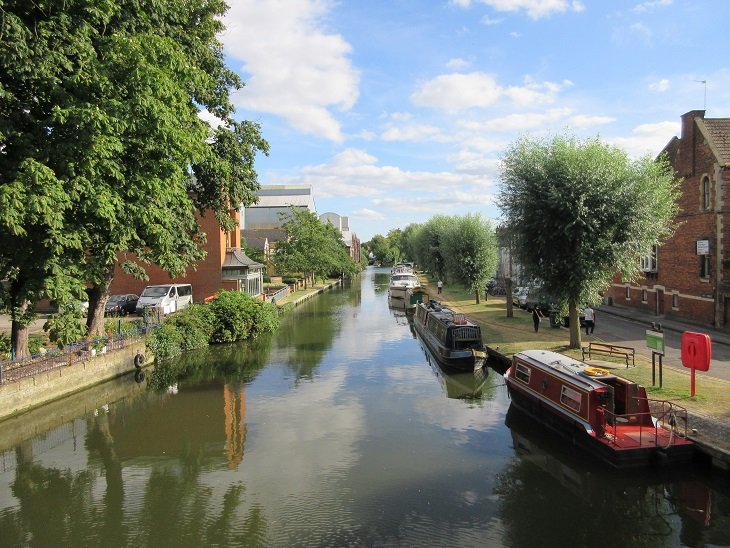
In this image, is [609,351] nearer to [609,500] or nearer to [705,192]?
[609,500]

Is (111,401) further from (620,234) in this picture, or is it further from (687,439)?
(620,234)

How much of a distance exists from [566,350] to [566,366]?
304 inches

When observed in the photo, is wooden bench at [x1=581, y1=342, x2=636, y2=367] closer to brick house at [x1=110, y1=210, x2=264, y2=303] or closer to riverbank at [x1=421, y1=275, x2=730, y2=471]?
riverbank at [x1=421, y1=275, x2=730, y2=471]

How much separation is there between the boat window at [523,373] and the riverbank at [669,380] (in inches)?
132

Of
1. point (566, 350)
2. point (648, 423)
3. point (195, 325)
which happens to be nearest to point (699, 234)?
point (566, 350)

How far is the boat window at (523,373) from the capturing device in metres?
16.5

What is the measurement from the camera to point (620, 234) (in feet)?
69.4

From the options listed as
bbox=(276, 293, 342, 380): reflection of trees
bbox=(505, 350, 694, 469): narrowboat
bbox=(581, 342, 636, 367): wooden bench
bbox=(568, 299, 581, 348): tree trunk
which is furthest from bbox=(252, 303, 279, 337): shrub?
bbox=(505, 350, 694, 469): narrowboat

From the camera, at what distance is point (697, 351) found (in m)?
14.3

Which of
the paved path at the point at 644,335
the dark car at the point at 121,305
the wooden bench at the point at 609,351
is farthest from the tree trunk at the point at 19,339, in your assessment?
the paved path at the point at 644,335

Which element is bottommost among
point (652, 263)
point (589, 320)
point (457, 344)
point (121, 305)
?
point (457, 344)

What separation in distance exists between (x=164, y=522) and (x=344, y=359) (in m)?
15.5

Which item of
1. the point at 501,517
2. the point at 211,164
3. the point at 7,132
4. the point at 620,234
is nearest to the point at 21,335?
the point at 7,132

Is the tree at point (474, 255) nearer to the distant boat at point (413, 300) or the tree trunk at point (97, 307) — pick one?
the distant boat at point (413, 300)
